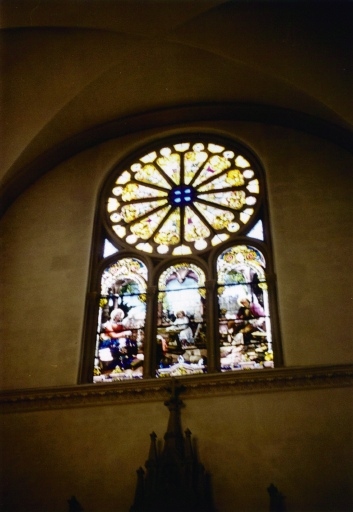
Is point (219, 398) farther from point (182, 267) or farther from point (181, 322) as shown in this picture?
point (182, 267)

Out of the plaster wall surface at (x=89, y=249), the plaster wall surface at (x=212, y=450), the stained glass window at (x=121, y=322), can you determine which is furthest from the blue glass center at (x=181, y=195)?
the plaster wall surface at (x=212, y=450)

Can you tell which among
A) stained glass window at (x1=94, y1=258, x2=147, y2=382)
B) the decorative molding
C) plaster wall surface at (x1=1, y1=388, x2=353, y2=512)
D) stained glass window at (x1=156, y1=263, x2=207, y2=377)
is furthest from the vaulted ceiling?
plaster wall surface at (x1=1, y1=388, x2=353, y2=512)

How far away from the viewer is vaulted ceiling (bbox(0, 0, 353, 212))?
9609 mm

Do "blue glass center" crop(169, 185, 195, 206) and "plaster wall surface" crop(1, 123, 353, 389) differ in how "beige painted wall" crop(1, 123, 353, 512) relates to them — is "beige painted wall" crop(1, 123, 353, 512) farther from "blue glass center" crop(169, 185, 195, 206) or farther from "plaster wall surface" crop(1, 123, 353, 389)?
"blue glass center" crop(169, 185, 195, 206)

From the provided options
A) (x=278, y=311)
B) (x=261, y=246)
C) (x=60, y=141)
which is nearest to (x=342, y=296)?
(x=278, y=311)

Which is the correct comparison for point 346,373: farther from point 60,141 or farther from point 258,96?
point 60,141

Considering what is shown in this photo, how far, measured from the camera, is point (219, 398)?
308 inches

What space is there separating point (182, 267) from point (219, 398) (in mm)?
2389

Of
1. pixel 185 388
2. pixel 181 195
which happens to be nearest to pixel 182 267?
pixel 181 195

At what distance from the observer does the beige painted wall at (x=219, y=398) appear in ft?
23.7

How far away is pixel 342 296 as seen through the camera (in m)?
8.46

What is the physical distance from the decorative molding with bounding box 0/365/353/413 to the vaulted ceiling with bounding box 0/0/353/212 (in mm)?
3769

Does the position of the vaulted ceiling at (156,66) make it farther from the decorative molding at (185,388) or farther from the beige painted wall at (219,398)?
the decorative molding at (185,388)

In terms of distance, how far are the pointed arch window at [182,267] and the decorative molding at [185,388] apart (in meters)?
0.40
